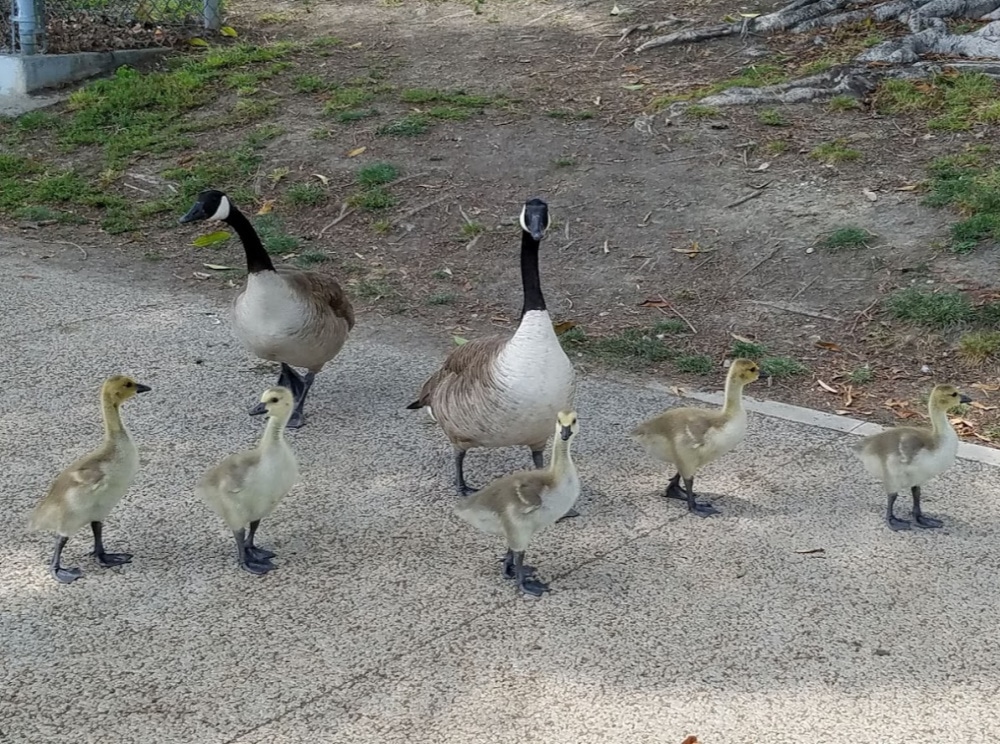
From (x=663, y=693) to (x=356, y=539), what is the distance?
1.53 meters

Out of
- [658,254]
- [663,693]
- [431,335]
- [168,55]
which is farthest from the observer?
Answer: [168,55]

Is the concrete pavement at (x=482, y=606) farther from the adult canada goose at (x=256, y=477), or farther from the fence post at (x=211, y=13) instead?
the fence post at (x=211, y=13)

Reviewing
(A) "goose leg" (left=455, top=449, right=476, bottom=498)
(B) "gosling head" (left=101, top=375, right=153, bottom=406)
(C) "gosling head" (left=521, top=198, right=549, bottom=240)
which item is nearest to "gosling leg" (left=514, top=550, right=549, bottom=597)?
(A) "goose leg" (left=455, top=449, right=476, bottom=498)

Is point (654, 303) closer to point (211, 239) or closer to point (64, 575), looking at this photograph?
point (211, 239)

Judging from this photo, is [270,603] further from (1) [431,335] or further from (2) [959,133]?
(2) [959,133]

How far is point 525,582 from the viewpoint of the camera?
4441 millimetres

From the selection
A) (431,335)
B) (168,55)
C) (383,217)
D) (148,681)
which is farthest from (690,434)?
(168,55)

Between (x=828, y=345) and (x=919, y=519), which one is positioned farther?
(x=828, y=345)

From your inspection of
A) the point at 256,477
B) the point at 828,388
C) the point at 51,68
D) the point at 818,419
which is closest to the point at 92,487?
the point at 256,477

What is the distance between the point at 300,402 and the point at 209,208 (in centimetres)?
109

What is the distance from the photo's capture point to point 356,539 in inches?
190

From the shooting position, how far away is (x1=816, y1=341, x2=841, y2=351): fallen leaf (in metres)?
6.90

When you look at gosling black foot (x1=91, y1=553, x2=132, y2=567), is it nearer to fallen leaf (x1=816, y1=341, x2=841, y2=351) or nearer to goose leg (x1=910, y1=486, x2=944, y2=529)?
goose leg (x1=910, y1=486, x2=944, y2=529)

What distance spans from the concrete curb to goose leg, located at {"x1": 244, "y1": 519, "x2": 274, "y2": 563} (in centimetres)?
257
